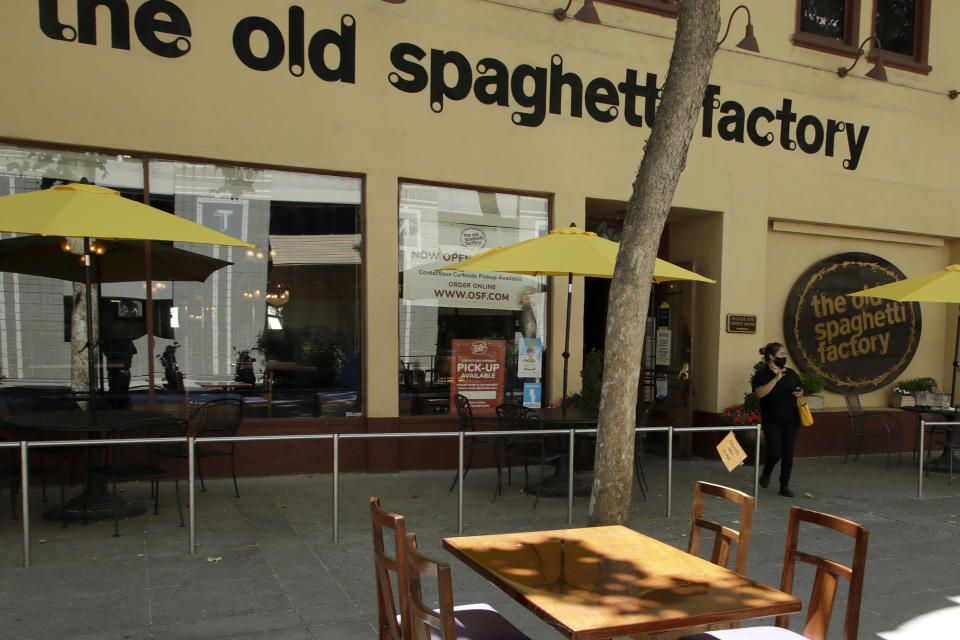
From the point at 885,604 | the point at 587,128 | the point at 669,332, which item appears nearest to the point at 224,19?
the point at 587,128

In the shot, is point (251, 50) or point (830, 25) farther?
point (830, 25)

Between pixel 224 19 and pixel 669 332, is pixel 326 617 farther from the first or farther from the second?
pixel 669 332

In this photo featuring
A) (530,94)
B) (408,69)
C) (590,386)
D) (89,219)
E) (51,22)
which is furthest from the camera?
(530,94)

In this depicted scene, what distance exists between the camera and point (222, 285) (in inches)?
332

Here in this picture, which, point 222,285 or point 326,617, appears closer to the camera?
point 326,617

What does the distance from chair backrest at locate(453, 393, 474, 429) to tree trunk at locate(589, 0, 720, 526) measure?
2.96 meters

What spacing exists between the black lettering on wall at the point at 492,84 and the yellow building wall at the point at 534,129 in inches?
3.8

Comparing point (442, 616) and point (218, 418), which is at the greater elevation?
point (442, 616)

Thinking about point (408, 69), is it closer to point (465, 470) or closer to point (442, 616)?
point (465, 470)

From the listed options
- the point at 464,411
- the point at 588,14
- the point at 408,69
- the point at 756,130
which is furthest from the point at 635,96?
the point at 464,411

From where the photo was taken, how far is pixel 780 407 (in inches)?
323

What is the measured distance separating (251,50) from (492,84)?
9.32 ft

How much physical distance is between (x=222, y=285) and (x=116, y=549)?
343 cm

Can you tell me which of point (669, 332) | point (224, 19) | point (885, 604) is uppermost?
point (224, 19)
